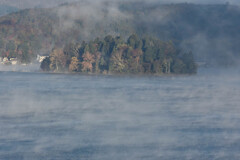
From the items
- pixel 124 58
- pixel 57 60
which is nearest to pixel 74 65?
pixel 57 60

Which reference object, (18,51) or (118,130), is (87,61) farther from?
(118,130)

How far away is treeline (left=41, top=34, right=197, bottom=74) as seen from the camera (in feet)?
257

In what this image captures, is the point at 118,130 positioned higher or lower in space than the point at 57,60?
lower

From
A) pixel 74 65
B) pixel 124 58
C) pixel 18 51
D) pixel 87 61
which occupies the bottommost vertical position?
pixel 74 65

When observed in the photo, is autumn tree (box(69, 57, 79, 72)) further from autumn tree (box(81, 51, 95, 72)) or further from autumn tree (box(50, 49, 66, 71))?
autumn tree (box(50, 49, 66, 71))

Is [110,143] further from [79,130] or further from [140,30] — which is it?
[140,30]

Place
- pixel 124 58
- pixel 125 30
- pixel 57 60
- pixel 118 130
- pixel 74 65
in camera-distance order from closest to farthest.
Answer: pixel 118 130, pixel 124 58, pixel 74 65, pixel 57 60, pixel 125 30

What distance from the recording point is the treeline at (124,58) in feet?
257

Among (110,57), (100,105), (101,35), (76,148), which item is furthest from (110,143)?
(101,35)

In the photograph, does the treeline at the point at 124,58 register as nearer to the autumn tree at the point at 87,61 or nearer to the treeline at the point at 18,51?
the autumn tree at the point at 87,61

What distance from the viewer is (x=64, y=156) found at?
14.8 m

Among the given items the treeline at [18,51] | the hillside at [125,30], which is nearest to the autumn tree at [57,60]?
the treeline at [18,51]

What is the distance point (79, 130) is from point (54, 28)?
150073 mm

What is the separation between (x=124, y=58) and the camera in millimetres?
78812
